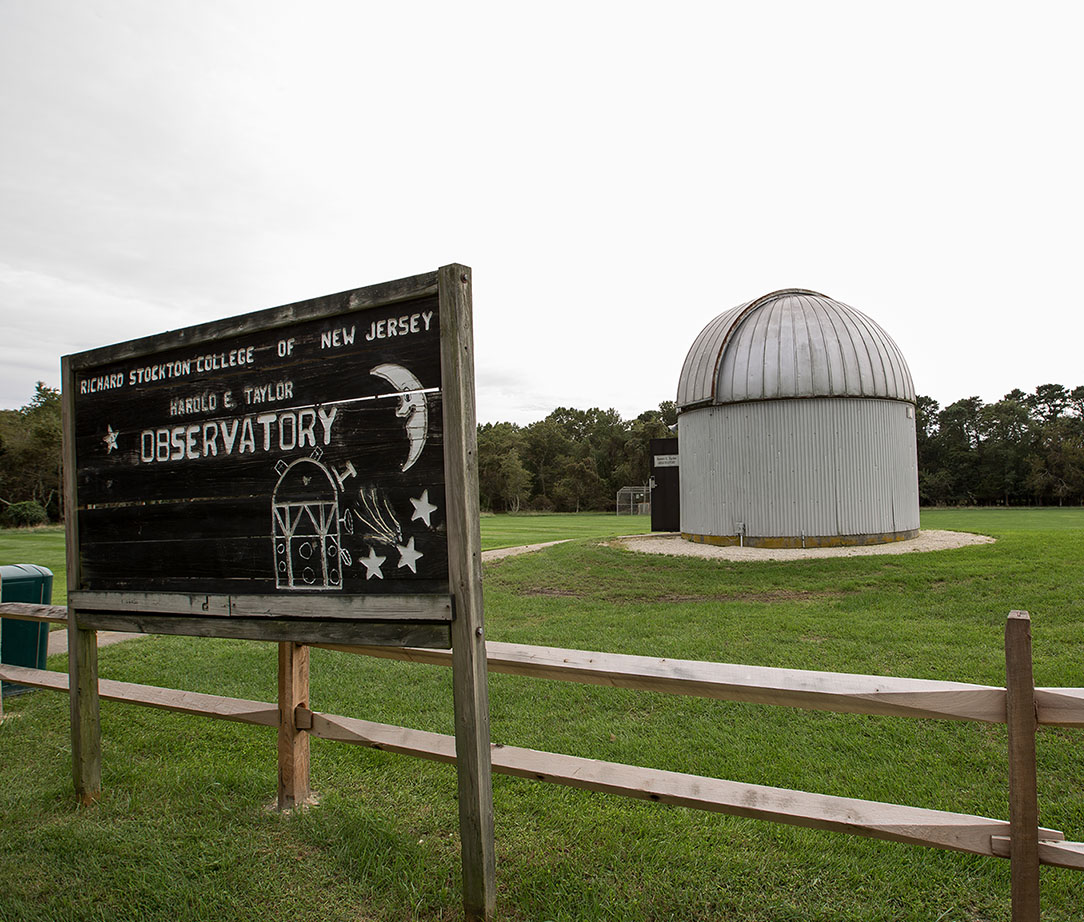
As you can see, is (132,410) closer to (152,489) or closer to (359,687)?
(152,489)

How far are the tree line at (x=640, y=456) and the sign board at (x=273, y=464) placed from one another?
48727mm

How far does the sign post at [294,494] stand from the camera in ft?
9.73

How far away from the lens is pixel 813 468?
15664 mm

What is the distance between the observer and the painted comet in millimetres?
3064

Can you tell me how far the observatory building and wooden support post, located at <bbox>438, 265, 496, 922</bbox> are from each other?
1381cm

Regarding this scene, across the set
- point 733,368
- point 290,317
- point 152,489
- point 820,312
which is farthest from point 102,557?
point 820,312

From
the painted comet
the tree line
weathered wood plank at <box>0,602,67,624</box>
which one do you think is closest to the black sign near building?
the painted comet

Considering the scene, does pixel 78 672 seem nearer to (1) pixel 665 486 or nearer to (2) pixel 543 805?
(2) pixel 543 805

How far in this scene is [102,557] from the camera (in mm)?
4129

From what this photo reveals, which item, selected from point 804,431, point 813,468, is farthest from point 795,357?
point 813,468

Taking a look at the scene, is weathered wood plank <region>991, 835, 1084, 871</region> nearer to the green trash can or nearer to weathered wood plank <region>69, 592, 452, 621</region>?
weathered wood plank <region>69, 592, 452, 621</region>

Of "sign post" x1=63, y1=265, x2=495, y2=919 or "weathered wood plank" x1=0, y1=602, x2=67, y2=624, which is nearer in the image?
"sign post" x1=63, y1=265, x2=495, y2=919

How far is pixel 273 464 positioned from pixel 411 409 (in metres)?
0.88

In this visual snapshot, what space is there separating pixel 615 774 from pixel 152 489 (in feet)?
9.32
